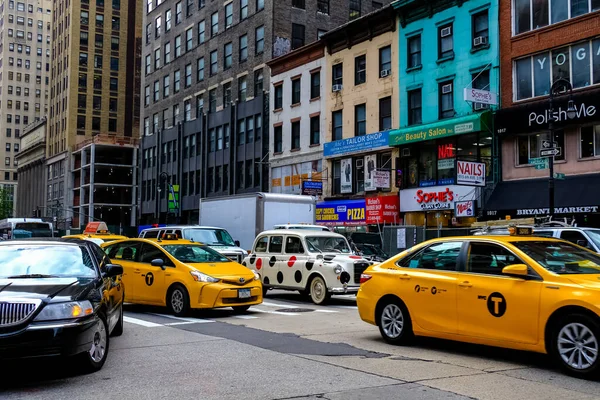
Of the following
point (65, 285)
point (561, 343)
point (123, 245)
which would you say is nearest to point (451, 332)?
point (561, 343)

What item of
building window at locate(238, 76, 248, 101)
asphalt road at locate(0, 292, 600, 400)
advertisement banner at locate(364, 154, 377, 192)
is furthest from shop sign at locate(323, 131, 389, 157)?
asphalt road at locate(0, 292, 600, 400)

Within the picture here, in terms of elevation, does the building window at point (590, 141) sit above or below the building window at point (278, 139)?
below

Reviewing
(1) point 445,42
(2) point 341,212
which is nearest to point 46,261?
(1) point 445,42

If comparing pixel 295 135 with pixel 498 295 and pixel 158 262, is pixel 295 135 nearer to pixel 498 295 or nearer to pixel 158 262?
pixel 158 262

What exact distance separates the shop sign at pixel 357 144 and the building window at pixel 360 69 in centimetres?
333

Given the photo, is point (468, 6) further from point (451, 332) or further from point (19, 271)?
point (19, 271)

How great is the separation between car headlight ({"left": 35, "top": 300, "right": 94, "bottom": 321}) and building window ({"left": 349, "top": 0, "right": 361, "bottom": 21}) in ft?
146

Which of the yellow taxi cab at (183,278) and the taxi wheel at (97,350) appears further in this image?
the yellow taxi cab at (183,278)

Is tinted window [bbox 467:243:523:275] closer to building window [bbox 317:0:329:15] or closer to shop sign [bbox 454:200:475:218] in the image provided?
shop sign [bbox 454:200:475:218]

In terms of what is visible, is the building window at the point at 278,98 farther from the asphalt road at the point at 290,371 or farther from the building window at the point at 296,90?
the asphalt road at the point at 290,371

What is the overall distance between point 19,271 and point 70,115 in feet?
299

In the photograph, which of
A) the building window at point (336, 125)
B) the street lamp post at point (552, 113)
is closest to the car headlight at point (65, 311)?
the street lamp post at point (552, 113)

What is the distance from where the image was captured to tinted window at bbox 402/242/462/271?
359 inches

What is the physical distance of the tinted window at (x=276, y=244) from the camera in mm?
17562
